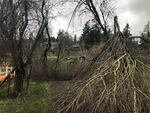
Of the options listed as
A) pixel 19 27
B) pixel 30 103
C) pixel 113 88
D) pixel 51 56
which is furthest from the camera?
pixel 51 56

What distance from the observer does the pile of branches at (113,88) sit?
19.2ft

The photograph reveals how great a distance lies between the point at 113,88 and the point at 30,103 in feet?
16.3

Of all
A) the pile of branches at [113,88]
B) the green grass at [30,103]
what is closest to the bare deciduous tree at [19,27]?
the green grass at [30,103]

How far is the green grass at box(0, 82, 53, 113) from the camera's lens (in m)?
9.31

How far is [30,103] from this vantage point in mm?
10406

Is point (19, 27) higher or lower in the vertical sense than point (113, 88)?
higher

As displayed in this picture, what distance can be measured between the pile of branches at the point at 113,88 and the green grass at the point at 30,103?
2.38m

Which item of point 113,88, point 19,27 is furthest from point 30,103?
point 113,88

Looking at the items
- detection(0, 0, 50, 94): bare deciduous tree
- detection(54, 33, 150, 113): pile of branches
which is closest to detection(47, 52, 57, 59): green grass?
detection(0, 0, 50, 94): bare deciduous tree

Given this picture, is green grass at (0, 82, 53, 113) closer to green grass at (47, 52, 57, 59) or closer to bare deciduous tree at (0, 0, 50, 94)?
bare deciduous tree at (0, 0, 50, 94)

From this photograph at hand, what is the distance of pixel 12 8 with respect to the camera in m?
11.5

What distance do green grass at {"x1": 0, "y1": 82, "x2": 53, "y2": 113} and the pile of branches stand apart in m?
2.38

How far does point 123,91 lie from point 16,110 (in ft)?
14.2

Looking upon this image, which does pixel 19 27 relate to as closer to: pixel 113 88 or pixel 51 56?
pixel 113 88
